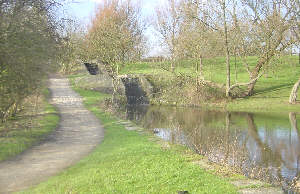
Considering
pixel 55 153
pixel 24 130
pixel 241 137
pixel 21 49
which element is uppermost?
pixel 21 49

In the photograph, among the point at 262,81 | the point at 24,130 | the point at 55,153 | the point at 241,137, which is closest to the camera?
the point at 55,153

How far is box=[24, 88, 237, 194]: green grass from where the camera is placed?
8.23 m

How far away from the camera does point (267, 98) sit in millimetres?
30234

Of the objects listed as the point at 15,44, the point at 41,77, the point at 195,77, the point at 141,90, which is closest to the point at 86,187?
the point at 41,77

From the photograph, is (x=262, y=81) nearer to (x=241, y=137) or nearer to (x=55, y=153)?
(x=241, y=137)

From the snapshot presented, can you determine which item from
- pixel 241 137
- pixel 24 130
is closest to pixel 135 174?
pixel 24 130

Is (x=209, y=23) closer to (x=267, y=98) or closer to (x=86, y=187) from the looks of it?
(x=267, y=98)

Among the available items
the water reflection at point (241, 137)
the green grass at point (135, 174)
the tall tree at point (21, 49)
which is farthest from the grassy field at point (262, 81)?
the tall tree at point (21, 49)

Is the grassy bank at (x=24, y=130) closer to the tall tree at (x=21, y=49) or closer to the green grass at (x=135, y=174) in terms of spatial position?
the tall tree at (x=21, y=49)

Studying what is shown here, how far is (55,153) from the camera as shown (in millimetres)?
12266

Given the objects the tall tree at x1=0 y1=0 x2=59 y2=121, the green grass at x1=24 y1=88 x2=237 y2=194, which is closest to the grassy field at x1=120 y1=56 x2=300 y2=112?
the green grass at x1=24 y1=88 x2=237 y2=194

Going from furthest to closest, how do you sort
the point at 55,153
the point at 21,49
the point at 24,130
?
1. the point at 24,130
2. the point at 55,153
3. the point at 21,49

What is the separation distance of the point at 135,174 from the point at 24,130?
28.1 ft

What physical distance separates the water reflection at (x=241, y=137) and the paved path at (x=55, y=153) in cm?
382
